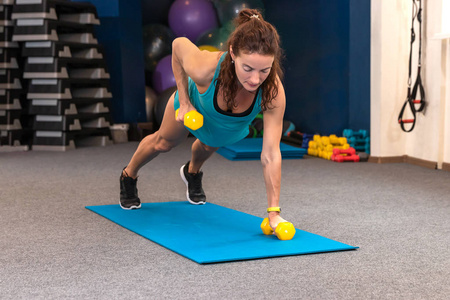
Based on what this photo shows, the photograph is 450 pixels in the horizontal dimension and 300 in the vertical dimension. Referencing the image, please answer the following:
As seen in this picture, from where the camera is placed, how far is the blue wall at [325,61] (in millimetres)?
5777

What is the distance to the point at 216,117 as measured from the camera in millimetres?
2674

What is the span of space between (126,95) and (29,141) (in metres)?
Result: 1.27

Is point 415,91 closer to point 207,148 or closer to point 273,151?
point 207,148

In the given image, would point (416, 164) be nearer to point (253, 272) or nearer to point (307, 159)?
point (307, 159)

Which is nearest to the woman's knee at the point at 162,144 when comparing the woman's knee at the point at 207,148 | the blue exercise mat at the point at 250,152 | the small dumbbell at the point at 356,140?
the woman's knee at the point at 207,148

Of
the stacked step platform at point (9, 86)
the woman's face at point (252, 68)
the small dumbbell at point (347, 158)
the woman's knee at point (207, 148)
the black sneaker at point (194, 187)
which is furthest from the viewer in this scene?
the stacked step platform at point (9, 86)

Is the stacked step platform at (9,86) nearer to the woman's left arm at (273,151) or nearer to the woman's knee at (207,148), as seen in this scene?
the woman's knee at (207,148)

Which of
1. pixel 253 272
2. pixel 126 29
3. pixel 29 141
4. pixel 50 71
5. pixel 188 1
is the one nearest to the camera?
pixel 253 272

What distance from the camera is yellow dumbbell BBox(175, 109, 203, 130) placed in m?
2.55

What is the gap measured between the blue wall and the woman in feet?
10.5

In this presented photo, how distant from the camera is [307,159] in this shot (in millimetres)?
5605

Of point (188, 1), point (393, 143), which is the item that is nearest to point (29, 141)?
point (188, 1)

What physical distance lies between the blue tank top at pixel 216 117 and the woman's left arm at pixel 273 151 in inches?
2.8

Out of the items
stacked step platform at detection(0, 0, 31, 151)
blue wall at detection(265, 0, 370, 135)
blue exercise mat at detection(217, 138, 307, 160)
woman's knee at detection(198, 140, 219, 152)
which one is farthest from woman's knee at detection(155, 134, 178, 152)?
stacked step platform at detection(0, 0, 31, 151)
